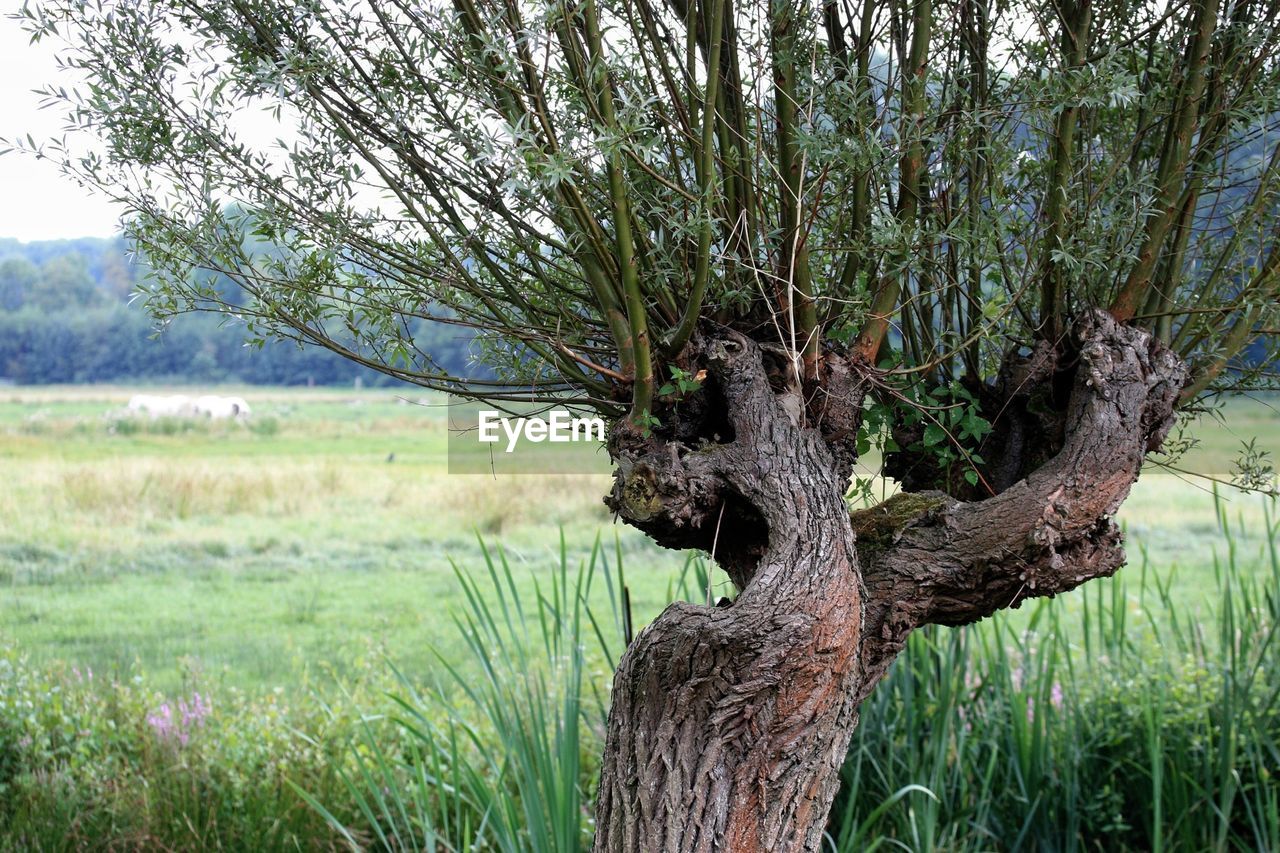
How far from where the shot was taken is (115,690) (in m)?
3.27

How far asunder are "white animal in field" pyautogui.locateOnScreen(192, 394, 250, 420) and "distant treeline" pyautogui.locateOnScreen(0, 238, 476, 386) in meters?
0.11

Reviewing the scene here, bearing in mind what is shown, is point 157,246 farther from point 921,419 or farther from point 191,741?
point 191,741

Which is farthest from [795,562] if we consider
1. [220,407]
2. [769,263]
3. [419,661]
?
[220,407]

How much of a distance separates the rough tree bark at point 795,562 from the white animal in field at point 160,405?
4.04 meters

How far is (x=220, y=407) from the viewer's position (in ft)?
15.8

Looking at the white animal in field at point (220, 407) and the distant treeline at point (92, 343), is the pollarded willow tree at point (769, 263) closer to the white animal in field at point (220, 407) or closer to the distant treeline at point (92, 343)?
the distant treeline at point (92, 343)

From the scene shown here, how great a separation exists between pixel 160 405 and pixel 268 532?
828 mm

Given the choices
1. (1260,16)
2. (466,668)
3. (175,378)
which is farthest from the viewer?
(175,378)

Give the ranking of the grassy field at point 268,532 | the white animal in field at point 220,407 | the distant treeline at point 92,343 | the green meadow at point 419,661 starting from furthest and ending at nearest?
the white animal in field at point 220,407 < the distant treeline at point 92,343 < the grassy field at point 268,532 < the green meadow at point 419,661

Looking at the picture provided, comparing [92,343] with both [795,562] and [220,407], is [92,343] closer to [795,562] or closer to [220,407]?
[220,407]

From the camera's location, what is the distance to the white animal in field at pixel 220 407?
479cm

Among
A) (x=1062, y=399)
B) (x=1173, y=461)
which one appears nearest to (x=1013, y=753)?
(x=1173, y=461)

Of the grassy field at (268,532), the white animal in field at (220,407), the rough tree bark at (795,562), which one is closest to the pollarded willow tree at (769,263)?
the rough tree bark at (795,562)

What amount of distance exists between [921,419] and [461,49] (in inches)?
27.5
